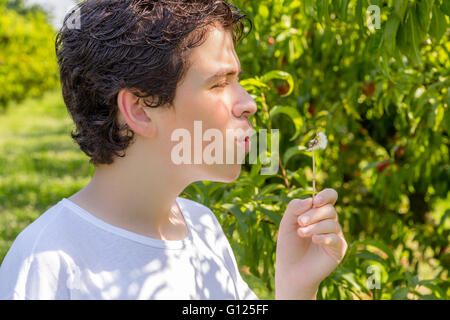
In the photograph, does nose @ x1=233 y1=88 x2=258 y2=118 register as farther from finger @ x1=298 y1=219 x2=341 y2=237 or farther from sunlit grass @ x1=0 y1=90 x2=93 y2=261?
sunlit grass @ x1=0 y1=90 x2=93 y2=261

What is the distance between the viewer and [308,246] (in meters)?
1.00

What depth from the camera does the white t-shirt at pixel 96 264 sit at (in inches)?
32.8

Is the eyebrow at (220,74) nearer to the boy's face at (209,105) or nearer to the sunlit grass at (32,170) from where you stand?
the boy's face at (209,105)

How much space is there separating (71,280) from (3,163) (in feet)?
24.4

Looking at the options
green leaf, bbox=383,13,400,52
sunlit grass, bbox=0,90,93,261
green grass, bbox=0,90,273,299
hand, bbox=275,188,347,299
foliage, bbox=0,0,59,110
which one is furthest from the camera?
foliage, bbox=0,0,59,110

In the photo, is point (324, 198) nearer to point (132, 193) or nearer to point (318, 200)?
point (318, 200)

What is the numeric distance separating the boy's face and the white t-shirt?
0.16 meters

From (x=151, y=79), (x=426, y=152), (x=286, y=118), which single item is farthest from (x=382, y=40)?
(x=286, y=118)

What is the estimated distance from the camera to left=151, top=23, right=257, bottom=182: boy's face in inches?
37.7

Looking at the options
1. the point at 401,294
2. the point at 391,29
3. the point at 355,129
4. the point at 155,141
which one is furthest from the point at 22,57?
the point at 155,141

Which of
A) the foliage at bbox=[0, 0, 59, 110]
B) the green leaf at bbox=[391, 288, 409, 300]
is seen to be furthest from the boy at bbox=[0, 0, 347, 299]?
the foliage at bbox=[0, 0, 59, 110]

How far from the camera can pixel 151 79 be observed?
96cm

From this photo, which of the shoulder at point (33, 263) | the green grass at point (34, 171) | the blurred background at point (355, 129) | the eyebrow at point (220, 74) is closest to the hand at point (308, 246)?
the eyebrow at point (220, 74)

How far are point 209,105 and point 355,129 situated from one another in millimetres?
1694
